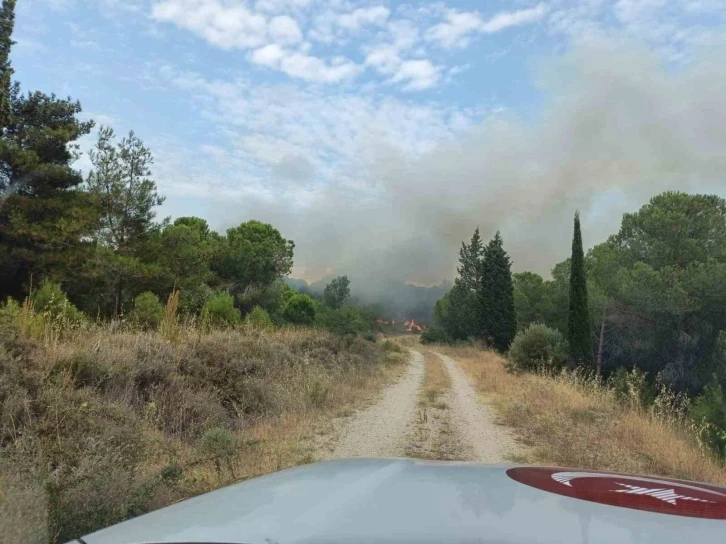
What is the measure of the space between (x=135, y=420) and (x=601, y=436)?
708 centimetres

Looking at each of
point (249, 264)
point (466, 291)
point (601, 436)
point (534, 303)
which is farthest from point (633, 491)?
point (466, 291)

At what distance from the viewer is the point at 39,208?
19109mm

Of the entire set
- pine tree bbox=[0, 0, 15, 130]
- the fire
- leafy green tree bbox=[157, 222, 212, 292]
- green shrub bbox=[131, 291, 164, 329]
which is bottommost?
the fire

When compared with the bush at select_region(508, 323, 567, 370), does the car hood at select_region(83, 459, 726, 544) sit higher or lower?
higher

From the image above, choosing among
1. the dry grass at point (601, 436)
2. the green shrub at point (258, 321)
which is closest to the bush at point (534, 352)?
the green shrub at point (258, 321)

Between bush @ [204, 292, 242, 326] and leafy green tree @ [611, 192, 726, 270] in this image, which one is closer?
bush @ [204, 292, 242, 326]

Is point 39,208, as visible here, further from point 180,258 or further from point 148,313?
point 148,313

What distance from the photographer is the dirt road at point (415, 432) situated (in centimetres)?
748

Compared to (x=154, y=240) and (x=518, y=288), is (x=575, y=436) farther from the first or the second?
(x=518, y=288)

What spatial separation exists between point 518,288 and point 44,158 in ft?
160

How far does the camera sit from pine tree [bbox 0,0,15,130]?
62.8ft

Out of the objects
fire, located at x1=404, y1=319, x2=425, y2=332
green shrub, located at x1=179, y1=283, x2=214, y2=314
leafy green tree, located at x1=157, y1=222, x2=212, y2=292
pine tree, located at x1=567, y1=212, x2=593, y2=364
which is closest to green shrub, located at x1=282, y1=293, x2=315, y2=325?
green shrub, located at x1=179, y1=283, x2=214, y2=314

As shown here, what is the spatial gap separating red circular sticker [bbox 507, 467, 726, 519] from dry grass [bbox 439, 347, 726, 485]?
4650 millimetres

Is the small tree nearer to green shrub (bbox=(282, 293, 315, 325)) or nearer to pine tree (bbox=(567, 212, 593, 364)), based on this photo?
green shrub (bbox=(282, 293, 315, 325))
